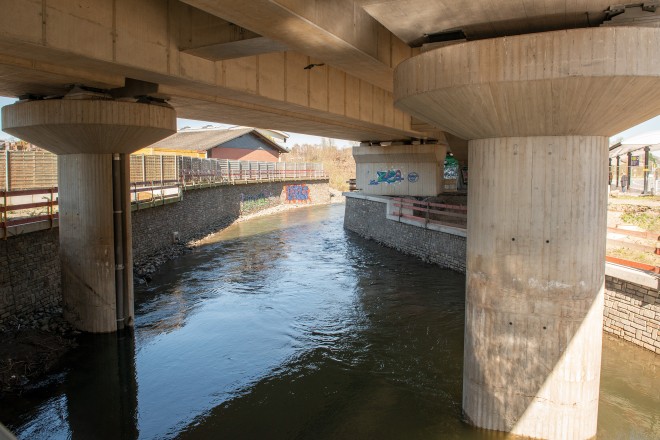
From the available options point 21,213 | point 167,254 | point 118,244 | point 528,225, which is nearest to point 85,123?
point 118,244

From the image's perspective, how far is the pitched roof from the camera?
53.4 m

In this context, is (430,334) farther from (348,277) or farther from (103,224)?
(103,224)

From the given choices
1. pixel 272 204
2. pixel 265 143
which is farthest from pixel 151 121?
pixel 265 143

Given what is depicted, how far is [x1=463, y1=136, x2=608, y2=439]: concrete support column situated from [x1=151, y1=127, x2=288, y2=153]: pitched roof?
4731 cm

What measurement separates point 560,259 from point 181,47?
7.93 meters

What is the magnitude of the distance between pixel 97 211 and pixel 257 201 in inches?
1386

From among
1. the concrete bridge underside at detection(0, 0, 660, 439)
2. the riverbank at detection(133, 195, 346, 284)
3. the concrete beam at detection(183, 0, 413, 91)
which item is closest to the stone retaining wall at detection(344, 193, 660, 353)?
the concrete bridge underside at detection(0, 0, 660, 439)

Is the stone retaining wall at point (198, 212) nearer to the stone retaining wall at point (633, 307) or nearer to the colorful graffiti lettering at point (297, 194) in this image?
the colorful graffiti lettering at point (297, 194)

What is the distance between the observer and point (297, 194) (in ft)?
188

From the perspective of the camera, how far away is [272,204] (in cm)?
5244

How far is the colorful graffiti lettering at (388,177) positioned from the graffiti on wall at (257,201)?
14.7 metres

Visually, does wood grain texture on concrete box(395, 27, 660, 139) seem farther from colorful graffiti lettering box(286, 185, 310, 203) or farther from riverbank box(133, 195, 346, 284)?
colorful graffiti lettering box(286, 185, 310, 203)

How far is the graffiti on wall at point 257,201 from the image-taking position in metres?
45.1

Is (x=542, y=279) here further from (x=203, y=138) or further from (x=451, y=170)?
(x=203, y=138)
